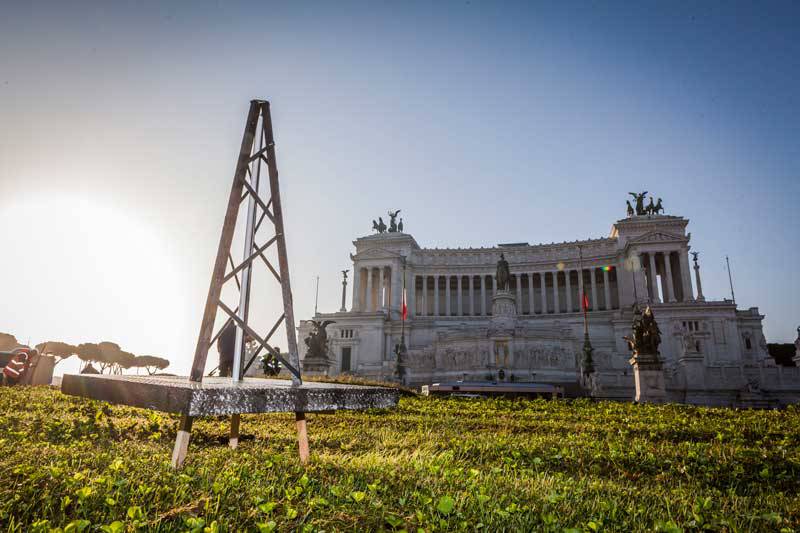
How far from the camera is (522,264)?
71.9 meters

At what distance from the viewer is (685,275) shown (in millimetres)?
61094

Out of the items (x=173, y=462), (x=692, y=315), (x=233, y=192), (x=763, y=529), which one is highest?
(x=692, y=315)

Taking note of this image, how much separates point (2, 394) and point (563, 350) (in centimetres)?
4068

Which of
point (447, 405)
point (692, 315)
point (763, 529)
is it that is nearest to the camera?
point (763, 529)

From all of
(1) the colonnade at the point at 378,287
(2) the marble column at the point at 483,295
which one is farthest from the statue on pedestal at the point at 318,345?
(2) the marble column at the point at 483,295

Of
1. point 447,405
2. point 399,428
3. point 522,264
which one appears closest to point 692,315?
point 522,264

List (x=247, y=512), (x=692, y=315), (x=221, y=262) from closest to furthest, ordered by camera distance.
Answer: (x=247, y=512), (x=221, y=262), (x=692, y=315)

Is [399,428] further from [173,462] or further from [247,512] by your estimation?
[247,512]

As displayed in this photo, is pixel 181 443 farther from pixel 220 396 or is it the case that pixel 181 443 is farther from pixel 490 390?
pixel 490 390

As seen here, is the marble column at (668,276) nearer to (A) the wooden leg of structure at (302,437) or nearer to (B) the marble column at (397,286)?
(B) the marble column at (397,286)

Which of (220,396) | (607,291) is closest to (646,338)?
(220,396)

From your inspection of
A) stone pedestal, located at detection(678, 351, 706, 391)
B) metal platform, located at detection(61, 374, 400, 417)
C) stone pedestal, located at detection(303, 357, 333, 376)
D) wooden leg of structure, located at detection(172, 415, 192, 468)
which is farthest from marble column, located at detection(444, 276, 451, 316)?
wooden leg of structure, located at detection(172, 415, 192, 468)

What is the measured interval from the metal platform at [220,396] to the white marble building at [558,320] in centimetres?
2836

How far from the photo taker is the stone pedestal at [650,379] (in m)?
21.5
